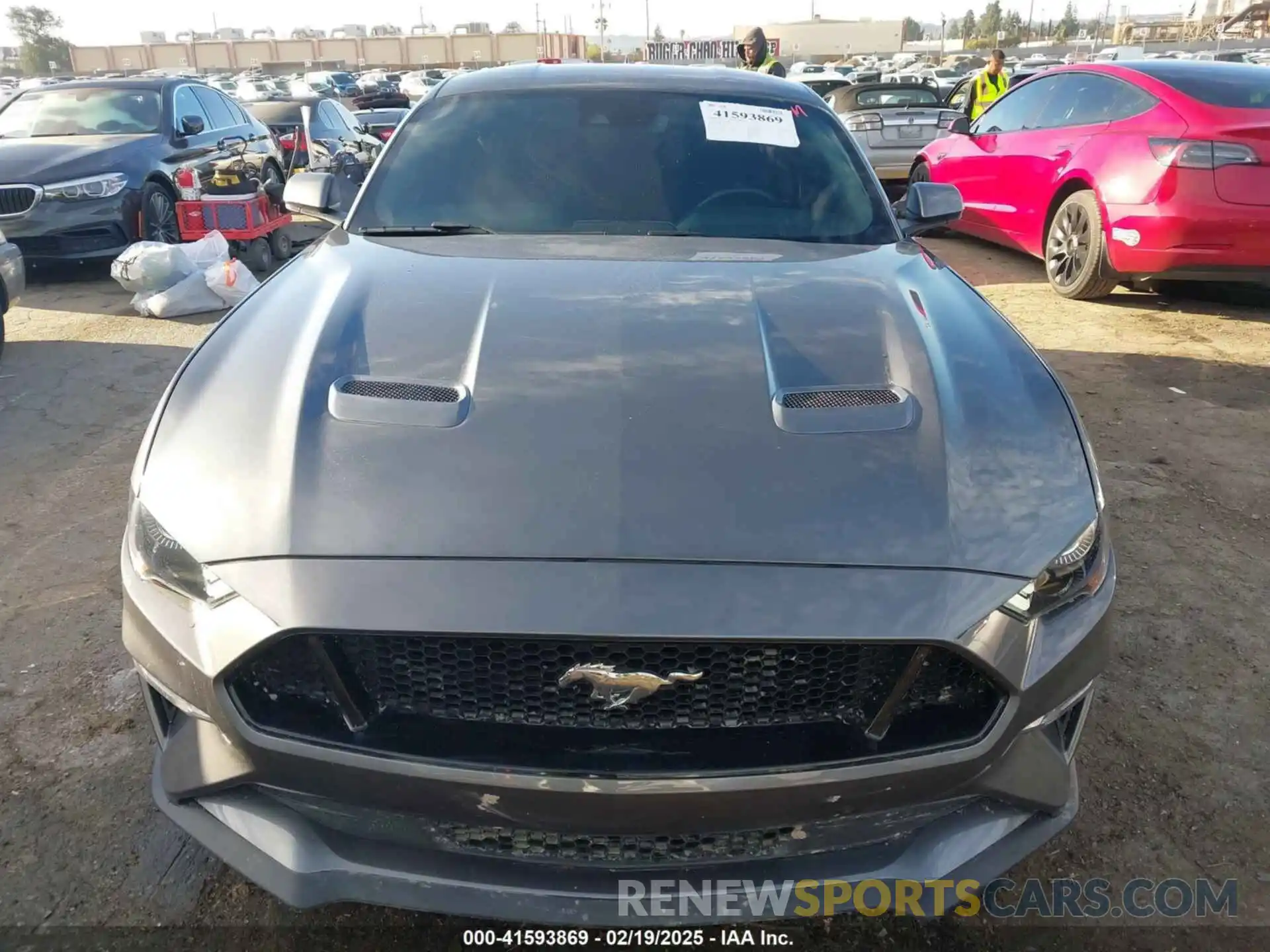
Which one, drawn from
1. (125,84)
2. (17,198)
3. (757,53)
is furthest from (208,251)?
(757,53)

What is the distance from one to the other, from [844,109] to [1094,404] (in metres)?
7.02

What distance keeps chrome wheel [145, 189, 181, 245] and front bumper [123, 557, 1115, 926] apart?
23.0ft

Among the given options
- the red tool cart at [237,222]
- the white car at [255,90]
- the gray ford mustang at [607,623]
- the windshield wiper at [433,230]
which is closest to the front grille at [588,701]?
the gray ford mustang at [607,623]

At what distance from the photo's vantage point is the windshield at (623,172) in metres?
2.81

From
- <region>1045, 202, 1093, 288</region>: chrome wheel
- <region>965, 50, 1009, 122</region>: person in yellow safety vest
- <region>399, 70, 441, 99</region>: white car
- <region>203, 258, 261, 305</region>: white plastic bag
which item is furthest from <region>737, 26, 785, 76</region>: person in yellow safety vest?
<region>399, 70, 441, 99</region>: white car

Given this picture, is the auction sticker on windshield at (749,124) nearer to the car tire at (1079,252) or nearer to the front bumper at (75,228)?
the car tire at (1079,252)

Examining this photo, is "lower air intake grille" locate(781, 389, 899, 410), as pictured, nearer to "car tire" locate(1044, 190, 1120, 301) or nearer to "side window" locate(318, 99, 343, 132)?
"car tire" locate(1044, 190, 1120, 301)

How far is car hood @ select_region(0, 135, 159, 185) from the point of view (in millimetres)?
7129

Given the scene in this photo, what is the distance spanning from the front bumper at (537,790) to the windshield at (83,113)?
8102mm

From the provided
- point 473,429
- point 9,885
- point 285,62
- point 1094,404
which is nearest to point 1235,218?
point 1094,404

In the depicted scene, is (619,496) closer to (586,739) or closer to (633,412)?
(633,412)

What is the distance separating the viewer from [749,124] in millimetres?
3072

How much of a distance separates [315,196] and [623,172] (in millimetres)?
1179

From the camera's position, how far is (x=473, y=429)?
1711mm
